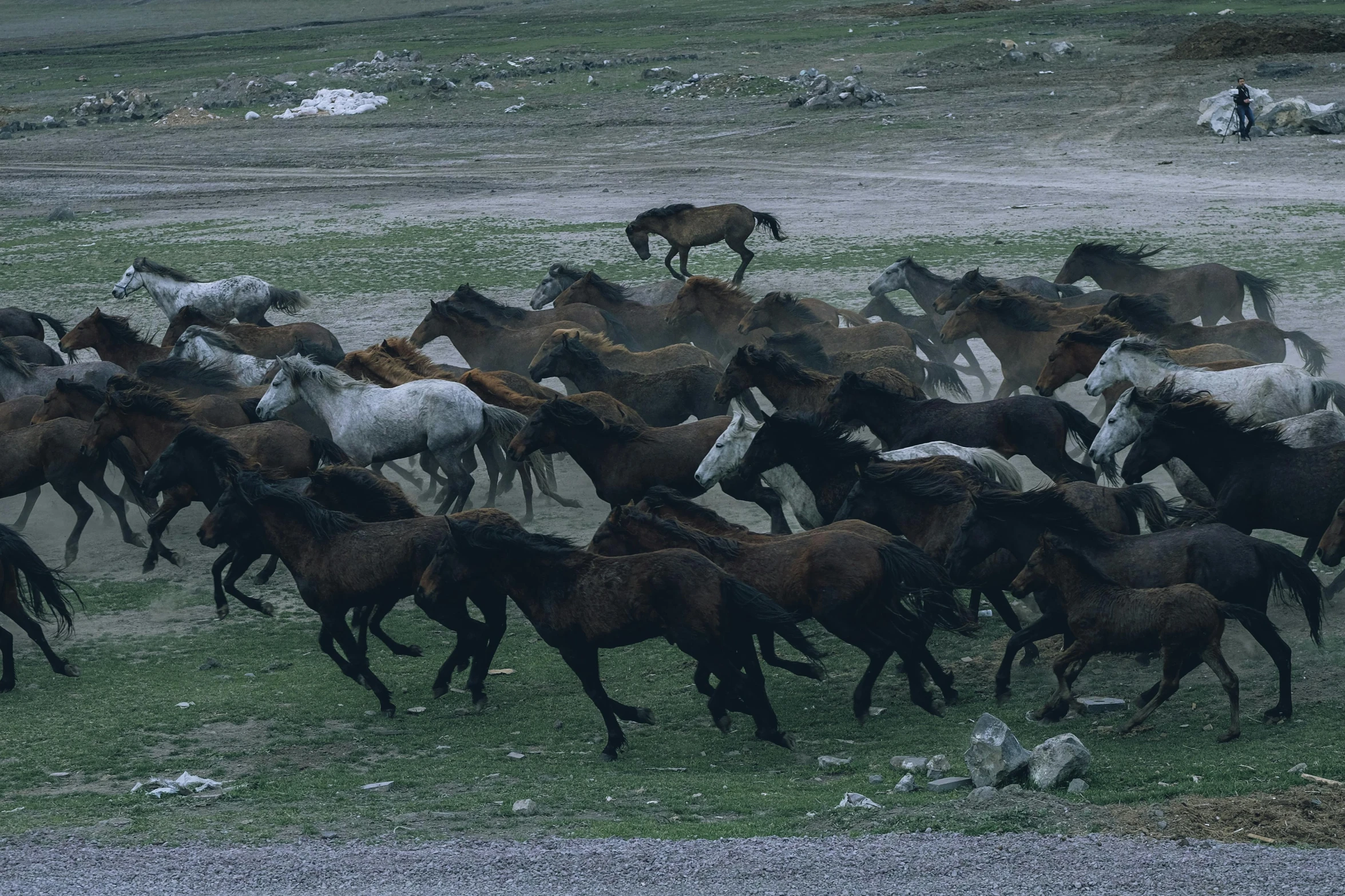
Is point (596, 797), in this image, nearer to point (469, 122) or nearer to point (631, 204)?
point (631, 204)

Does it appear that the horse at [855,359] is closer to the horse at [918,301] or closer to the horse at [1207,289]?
the horse at [918,301]

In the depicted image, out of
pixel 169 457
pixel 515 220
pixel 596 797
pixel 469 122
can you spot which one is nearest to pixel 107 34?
pixel 469 122

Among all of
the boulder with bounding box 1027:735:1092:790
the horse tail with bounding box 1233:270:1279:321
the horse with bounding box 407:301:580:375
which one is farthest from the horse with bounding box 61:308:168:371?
the horse tail with bounding box 1233:270:1279:321

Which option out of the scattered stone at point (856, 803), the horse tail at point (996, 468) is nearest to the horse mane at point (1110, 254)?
the horse tail at point (996, 468)

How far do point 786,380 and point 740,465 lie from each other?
1950 millimetres

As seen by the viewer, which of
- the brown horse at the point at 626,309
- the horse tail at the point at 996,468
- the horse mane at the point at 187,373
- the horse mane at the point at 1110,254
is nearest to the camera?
the horse tail at the point at 996,468

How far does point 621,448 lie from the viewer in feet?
34.6

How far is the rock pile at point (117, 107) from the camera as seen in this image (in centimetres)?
4584

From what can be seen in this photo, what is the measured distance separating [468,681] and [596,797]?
186cm

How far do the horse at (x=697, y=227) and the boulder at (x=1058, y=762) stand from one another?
14488 mm

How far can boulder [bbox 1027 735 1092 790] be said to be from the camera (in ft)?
20.3

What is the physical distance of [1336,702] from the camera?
7234 millimetres

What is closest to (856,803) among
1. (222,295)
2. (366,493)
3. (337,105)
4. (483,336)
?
(366,493)

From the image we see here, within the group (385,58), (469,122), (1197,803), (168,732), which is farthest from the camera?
(385,58)
